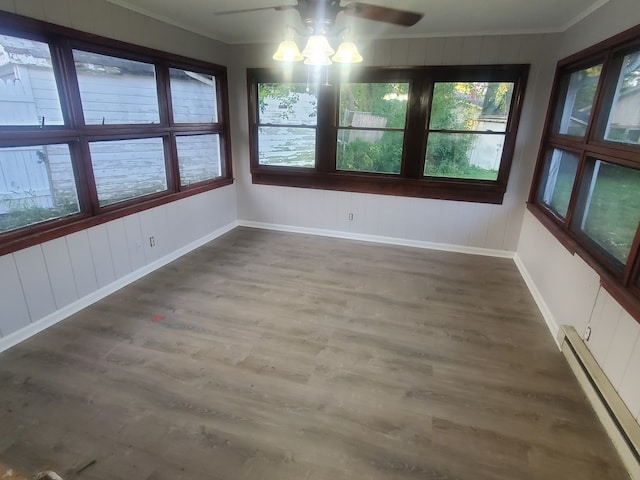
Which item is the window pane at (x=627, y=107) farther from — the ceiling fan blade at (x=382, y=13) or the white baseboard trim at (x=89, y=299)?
the white baseboard trim at (x=89, y=299)

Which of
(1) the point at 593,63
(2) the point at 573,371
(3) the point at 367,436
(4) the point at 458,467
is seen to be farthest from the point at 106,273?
(1) the point at 593,63

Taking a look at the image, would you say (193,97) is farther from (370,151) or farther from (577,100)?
(577,100)

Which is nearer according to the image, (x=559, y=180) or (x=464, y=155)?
(x=559, y=180)

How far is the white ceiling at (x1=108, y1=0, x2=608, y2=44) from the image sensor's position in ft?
9.36

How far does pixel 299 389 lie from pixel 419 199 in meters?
3.04

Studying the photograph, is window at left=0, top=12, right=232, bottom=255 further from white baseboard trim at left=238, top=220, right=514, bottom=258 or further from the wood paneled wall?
white baseboard trim at left=238, top=220, right=514, bottom=258

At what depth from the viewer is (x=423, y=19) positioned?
3.31 m

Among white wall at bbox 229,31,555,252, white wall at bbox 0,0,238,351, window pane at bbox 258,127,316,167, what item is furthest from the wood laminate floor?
window pane at bbox 258,127,316,167

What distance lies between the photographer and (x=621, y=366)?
6.39 ft

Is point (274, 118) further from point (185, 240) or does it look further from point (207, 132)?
point (185, 240)

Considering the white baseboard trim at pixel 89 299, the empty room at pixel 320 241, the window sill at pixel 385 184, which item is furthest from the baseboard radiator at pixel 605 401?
the white baseboard trim at pixel 89 299

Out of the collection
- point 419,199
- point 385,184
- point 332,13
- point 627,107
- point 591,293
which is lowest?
point 591,293

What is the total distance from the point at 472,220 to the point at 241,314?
3028mm

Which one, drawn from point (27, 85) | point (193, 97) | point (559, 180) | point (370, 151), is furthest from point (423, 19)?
point (27, 85)
